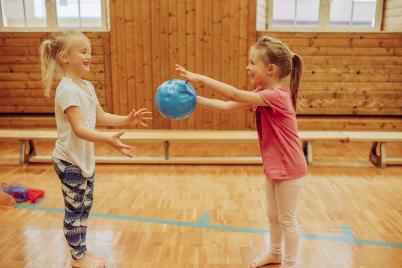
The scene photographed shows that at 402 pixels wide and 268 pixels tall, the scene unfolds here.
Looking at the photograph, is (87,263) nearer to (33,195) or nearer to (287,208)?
(287,208)

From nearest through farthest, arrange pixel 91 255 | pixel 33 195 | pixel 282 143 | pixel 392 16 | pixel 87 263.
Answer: pixel 282 143 → pixel 87 263 → pixel 91 255 → pixel 33 195 → pixel 392 16

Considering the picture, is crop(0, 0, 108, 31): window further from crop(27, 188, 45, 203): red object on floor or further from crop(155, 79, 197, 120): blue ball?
crop(155, 79, 197, 120): blue ball

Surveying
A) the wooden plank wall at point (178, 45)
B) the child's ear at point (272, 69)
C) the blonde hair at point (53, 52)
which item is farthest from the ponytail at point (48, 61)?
the wooden plank wall at point (178, 45)

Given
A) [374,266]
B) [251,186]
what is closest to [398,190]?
[251,186]

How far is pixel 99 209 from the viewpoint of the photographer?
12.1ft

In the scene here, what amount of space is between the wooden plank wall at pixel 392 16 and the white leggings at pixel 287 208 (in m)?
5.08

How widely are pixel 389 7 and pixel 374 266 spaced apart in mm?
5131

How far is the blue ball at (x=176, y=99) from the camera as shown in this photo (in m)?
2.42

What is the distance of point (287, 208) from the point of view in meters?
2.35

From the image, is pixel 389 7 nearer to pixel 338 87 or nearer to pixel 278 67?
pixel 338 87

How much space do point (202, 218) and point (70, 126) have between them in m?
1.59

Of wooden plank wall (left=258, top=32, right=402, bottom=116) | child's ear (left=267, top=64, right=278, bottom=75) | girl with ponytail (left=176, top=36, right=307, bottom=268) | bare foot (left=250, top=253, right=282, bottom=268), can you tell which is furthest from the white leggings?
wooden plank wall (left=258, top=32, right=402, bottom=116)

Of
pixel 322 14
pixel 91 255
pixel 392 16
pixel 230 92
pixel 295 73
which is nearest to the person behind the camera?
pixel 230 92

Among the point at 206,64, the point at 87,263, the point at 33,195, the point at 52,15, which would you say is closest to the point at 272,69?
the point at 87,263
